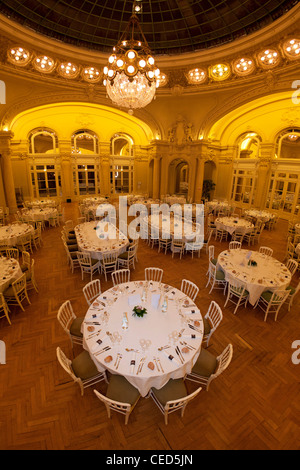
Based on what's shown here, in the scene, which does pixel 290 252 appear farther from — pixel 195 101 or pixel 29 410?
pixel 195 101

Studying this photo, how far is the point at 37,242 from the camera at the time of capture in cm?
861

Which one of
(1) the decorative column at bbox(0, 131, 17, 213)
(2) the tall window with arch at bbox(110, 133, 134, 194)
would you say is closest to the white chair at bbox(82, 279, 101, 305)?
(1) the decorative column at bbox(0, 131, 17, 213)

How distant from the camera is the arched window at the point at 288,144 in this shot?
13031 millimetres

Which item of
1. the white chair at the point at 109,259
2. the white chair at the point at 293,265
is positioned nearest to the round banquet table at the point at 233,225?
the white chair at the point at 293,265

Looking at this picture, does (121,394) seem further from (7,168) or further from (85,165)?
(85,165)

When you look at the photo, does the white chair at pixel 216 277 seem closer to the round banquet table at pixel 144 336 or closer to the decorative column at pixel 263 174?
the round banquet table at pixel 144 336

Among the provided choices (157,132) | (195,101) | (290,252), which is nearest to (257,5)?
(195,101)

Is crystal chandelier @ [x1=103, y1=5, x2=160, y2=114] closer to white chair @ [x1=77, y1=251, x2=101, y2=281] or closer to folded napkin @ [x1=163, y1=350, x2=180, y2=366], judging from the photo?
white chair @ [x1=77, y1=251, x2=101, y2=281]

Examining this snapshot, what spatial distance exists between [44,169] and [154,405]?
16.6 meters

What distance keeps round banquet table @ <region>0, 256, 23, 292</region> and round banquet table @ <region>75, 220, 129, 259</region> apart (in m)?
1.72

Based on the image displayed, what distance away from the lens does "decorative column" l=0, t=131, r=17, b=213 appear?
1182cm

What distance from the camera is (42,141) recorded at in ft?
62.5

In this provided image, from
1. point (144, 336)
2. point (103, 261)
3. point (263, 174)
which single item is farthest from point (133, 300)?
point (263, 174)
